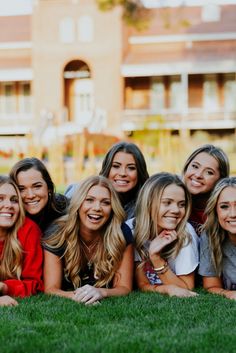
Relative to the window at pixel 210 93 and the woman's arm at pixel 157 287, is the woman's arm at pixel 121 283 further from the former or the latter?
the window at pixel 210 93

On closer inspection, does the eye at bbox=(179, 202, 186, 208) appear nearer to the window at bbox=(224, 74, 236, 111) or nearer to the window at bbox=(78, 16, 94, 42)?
the window at bbox=(224, 74, 236, 111)

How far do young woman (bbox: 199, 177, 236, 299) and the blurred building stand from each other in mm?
24848

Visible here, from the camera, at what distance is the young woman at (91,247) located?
543 cm

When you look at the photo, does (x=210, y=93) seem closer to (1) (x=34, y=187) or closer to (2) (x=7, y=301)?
(1) (x=34, y=187)

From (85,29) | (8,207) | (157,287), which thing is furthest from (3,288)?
(85,29)

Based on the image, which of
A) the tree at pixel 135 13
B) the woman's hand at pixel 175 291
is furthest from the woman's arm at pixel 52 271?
the tree at pixel 135 13

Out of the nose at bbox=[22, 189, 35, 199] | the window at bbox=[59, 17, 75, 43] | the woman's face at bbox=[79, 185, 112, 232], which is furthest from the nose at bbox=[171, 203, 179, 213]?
the window at bbox=[59, 17, 75, 43]

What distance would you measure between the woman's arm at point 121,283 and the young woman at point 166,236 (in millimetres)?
152

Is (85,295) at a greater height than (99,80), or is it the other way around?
(99,80)

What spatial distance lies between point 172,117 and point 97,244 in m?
25.9

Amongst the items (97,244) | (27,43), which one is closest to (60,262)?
(97,244)

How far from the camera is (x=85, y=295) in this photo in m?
5.10

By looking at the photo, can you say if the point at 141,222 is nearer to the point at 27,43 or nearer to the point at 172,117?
the point at 172,117

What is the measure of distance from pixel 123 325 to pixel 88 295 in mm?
706
